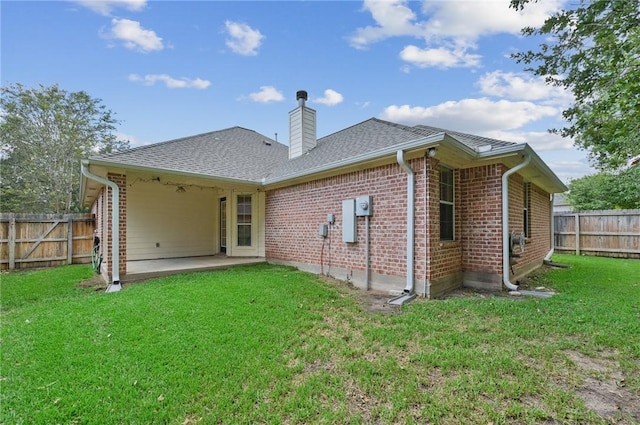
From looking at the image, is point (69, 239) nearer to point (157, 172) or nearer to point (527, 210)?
point (157, 172)

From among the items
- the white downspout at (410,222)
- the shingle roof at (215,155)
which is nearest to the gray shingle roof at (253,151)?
the shingle roof at (215,155)

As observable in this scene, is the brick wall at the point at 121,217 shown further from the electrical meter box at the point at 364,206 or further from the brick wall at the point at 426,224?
the electrical meter box at the point at 364,206

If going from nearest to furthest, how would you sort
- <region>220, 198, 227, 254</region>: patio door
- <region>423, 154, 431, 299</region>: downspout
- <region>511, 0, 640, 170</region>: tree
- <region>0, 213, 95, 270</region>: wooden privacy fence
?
<region>511, 0, 640, 170</region>: tree → <region>423, 154, 431, 299</region>: downspout → <region>0, 213, 95, 270</region>: wooden privacy fence → <region>220, 198, 227, 254</region>: patio door

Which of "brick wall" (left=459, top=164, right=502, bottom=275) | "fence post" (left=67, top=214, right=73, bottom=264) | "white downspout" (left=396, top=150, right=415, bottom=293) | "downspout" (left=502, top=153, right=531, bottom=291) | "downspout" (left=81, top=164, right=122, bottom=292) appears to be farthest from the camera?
"fence post" (left=67, top=214, right=73, bottom=264)

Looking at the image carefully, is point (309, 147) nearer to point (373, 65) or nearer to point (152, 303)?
point (373, 65)

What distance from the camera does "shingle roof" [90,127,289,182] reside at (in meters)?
7.34

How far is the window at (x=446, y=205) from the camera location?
18.8ft

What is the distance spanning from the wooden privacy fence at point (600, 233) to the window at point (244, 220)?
41.2ft

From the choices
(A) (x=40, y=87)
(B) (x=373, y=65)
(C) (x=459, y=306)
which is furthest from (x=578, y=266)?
(A) (x=40, y=87)

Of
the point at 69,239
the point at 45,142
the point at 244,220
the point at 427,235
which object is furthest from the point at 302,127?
the point at 45,142

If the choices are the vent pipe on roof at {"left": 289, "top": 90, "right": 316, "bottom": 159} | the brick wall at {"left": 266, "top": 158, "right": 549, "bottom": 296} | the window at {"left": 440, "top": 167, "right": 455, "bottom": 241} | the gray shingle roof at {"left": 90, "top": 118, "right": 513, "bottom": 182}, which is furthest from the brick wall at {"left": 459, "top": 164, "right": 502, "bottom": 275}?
the vent pipe on roof at {"left": 289, "top": 90, "right": 316, "bottom": 159}

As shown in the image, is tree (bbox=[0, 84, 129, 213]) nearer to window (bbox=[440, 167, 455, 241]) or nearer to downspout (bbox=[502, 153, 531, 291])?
window (bbox=[440, 167, 455, 241])

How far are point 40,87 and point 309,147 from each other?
57.5 feet

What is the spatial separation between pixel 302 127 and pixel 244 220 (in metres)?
3.73
